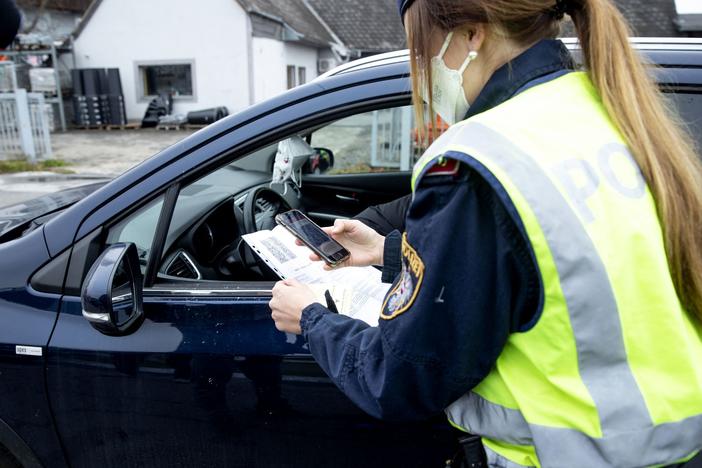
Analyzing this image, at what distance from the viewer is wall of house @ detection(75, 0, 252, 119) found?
16125 millimetres

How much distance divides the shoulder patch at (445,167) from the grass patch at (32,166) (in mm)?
10607

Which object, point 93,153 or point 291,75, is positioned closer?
point 93,153

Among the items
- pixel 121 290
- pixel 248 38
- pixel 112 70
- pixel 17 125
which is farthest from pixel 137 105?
pixel 121 290

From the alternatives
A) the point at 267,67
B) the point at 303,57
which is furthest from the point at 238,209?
the point at 303,57

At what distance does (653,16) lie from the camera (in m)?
19.5

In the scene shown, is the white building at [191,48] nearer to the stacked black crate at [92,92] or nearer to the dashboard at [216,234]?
the stacked black crate at [92,92]

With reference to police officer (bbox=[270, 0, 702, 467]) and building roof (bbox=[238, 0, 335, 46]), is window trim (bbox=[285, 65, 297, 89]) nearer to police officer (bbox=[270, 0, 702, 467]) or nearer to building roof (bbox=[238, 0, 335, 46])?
building roof (bbox=[238, 0, 335, 46])

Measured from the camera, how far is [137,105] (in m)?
17.6

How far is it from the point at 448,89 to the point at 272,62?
Answer: 17.1 metres

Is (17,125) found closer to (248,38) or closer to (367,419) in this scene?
(248,38)

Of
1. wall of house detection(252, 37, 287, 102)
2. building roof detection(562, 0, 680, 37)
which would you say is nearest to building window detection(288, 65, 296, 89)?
wall of house detection(252, 37, 287, 102)

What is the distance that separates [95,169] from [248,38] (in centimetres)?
714

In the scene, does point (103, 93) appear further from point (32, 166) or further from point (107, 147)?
point (32, 166)

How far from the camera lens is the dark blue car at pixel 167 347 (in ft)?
4.81
